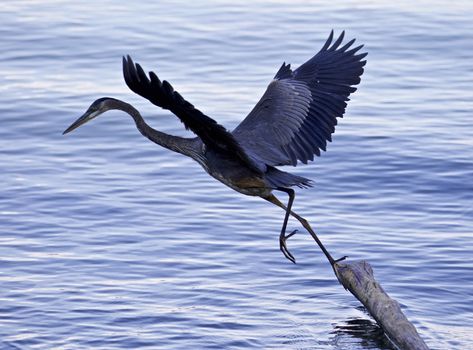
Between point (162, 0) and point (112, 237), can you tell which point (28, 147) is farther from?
point (162, 0)

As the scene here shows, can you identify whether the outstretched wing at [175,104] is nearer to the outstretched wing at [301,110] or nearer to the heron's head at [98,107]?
the outstretched wing at [301,110]

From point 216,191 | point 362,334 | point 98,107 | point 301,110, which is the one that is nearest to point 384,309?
point 362,334

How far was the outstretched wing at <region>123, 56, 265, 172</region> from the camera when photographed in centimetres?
714

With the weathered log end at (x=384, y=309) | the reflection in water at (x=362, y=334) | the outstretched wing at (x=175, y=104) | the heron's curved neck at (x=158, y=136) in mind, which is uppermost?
the outstretched wing at (x=175, y=104)

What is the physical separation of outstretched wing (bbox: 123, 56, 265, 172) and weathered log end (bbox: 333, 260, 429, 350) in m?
1.07

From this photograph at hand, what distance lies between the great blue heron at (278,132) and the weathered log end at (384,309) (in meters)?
0.35

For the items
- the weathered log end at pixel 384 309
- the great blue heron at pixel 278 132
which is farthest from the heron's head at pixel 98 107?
the weathered log end at pixel 384 309

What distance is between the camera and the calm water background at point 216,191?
9.04 metres

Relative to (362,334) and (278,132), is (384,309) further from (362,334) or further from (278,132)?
(278,132)

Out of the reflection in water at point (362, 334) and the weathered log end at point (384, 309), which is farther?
the reflection in water at point (362, 334)

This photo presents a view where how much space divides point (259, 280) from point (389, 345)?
141 cm

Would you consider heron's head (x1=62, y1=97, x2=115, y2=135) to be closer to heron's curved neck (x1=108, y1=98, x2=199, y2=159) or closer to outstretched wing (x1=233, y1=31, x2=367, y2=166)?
heron's curved neck (x1=108, y1=98, x2=199, y2=159)

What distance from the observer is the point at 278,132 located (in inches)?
349

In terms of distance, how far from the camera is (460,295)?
9.40 metres
